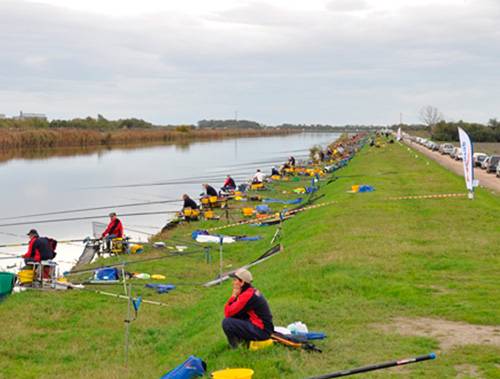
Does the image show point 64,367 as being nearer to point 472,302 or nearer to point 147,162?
point 472,302

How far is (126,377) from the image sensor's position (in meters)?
9.91

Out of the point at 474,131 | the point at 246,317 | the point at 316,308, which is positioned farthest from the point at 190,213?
the point at 474,131

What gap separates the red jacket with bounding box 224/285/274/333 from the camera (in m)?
8.86

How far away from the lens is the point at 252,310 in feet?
29.2

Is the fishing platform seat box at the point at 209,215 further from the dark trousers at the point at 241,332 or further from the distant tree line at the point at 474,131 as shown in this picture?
the distant tree line at the point at 474,131

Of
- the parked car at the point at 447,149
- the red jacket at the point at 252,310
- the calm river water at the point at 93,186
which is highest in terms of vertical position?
the parked car at the point at 447,149

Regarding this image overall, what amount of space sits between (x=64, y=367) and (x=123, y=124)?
5559 inches

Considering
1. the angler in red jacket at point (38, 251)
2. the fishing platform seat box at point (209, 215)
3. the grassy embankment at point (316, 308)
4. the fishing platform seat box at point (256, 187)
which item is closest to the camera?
the grassy embankment at point (316, 308)

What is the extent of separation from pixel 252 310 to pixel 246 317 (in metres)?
0.13

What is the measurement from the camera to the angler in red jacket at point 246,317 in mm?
8820

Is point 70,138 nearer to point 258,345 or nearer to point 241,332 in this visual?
point 241,332

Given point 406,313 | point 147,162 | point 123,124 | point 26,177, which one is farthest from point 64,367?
point 123,124

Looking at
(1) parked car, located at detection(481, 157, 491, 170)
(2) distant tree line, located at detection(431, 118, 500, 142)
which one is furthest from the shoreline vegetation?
(1) parked car, located at detection(481, 157, 491, 170)

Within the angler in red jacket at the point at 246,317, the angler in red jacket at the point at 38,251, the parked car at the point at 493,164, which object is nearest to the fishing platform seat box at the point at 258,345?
the angler in red jacket at the point at 246,317
